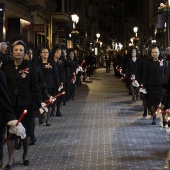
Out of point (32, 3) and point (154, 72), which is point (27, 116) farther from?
point (32, 3)

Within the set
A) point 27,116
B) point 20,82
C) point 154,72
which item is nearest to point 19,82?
point 20,82

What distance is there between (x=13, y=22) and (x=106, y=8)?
95.6 metres

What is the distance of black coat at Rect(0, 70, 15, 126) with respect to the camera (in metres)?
8.03

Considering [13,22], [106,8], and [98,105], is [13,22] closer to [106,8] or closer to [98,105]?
[98,105]

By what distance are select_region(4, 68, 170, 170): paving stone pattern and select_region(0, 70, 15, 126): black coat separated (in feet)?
7.56

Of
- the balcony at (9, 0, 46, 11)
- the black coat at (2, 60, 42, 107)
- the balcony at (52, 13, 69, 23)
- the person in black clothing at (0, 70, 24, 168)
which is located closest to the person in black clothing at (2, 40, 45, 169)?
the black coat at (2, 60, 42, 107)

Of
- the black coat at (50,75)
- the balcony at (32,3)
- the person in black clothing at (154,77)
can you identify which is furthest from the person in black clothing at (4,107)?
the balcony at (32,3)

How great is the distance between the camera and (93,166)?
1045 centimetres

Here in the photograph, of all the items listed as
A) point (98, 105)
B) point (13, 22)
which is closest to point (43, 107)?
point (98, 105)

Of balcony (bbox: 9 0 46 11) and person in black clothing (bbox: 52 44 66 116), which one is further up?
balcony (bbox: 9 0 46 11)

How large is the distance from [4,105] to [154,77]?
27.0 ft

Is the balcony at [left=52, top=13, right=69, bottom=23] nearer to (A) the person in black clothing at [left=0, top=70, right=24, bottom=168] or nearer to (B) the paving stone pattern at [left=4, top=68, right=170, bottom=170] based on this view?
(B) the paving stone pattern at [left=4, top=68, right=170, bottom=170]

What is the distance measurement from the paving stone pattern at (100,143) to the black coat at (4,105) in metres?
2.30

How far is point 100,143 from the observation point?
13000 mm
